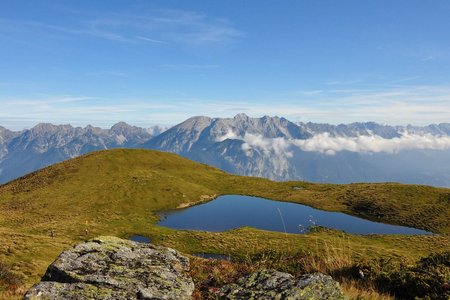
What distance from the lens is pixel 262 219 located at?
257 feet

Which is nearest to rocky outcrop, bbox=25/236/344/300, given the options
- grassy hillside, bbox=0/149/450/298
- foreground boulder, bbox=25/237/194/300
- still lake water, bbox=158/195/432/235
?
foreground boulder, bbox=25/237/194/300

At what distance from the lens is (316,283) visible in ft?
31.5

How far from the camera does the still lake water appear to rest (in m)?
72.1

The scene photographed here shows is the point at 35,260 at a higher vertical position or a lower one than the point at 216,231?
higher

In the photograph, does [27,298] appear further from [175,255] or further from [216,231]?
[216,231]

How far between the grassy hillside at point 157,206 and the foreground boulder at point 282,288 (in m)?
23.6

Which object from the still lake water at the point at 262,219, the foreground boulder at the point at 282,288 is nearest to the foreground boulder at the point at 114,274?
the foreground boulder at the point at 282,288

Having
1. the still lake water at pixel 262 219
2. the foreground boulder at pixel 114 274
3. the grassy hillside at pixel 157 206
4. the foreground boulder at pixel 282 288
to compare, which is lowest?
the still lake water at pixel 262 219

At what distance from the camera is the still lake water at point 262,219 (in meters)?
72.1

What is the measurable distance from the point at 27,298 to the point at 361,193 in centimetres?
10071

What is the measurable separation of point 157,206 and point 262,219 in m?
27.6

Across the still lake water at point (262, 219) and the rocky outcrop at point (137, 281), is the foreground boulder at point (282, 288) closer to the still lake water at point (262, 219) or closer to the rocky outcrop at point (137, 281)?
the rocky outcrop at point (137, 281)

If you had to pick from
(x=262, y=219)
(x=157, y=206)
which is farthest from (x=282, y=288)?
(x=157, y=206)

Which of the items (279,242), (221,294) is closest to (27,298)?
(221,294)
